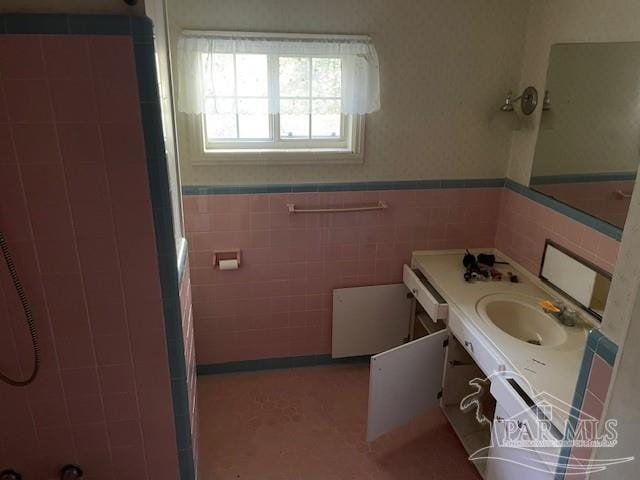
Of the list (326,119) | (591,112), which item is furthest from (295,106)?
(591,112)

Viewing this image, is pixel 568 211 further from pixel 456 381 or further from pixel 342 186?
pixel 342 186

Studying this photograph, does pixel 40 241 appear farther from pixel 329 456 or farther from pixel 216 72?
pixel 329 456

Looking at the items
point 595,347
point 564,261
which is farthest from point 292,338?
point 595,347

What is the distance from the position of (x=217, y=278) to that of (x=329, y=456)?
115cm

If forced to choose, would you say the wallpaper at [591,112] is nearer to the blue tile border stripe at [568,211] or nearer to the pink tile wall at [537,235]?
the blue tile border stripe at [568,211]

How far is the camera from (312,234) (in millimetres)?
2900

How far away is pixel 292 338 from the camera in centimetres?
313

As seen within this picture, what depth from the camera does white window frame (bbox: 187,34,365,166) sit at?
2.64 metres

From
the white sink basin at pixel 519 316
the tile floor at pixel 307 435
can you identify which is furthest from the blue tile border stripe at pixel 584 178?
the tile floor at pixel 307 435

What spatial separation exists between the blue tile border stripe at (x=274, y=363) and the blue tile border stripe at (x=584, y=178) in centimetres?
152

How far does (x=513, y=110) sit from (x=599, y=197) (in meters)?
0.75

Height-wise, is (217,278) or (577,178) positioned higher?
(577,178)

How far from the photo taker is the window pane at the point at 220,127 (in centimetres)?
269

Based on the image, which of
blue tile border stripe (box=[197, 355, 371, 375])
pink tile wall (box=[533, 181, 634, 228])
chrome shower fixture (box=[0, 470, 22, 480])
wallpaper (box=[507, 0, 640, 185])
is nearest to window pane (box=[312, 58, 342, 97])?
wallpaper (box=[507, 0, 640, 185])
